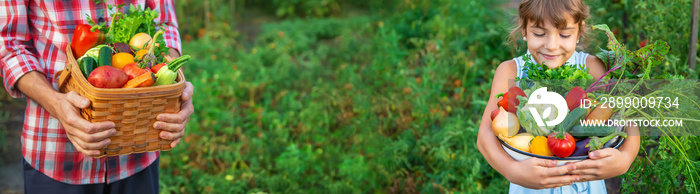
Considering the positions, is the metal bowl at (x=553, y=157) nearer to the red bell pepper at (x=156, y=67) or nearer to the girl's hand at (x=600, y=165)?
the girl's hand at (x=600, y=165)

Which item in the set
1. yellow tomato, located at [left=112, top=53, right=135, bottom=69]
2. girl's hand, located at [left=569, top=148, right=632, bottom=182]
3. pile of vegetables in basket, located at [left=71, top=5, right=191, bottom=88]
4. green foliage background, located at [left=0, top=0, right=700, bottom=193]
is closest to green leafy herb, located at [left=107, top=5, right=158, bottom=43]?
pile of vegetables in basket, located at [left=71, top=5, right=191, bottom=88]

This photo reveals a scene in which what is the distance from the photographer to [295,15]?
8422mm

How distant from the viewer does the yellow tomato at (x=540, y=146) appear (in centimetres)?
155

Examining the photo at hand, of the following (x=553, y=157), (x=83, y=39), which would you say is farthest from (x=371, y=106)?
(x=553, y=157)

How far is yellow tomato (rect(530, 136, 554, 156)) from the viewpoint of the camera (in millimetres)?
1553

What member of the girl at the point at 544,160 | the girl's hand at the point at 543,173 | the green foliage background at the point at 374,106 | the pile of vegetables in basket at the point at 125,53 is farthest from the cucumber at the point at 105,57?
the green foliage background at the point at 374,106

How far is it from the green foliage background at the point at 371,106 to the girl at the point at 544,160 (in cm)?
39

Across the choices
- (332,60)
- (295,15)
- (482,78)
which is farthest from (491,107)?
(295,15)

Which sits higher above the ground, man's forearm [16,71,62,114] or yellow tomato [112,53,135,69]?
yellow tomato [112,53,135,69]

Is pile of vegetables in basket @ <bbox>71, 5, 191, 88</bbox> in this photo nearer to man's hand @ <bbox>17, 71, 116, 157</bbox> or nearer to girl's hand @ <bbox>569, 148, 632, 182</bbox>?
man's hand @ <bbox>17, 71, 116, 157</bbox>

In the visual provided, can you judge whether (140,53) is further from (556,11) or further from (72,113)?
(556,11)

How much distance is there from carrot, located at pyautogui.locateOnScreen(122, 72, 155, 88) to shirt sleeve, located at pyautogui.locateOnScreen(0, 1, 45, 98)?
1.37 ft

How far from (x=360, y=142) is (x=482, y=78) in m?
1.11

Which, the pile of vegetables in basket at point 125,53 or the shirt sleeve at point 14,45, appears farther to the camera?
the shirt sleeve at point 14,45
